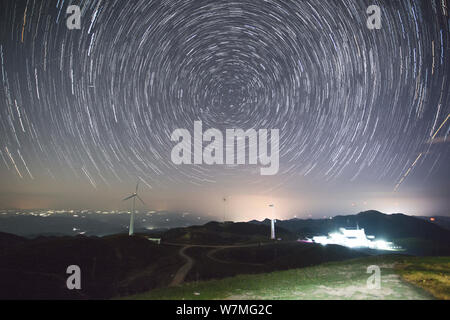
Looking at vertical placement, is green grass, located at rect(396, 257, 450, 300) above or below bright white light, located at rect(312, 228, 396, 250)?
above

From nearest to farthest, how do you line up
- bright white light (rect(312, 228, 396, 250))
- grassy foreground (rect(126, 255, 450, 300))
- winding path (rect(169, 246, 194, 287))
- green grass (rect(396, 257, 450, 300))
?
green grass (rect(396, 257, 450, 300))
grassy foreground (rect(126, 255, 450, 300))
winding path (rect(169, 246, 194, 287))
bright white light (rect(312, 228, 396, 250))

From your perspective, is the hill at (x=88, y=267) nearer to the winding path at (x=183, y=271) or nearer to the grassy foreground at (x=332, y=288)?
the winding path at (x=183, y=271)

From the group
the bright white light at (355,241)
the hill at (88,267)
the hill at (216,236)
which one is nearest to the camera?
the hill at (88,267)

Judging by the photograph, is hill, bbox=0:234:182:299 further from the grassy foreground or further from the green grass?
the green grass

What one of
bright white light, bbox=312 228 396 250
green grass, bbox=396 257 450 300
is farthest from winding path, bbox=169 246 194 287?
bright white light, bbox=312 228 396 250

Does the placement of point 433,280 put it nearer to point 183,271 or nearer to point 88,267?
point 183,271

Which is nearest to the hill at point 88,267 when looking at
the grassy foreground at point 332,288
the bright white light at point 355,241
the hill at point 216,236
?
the grassy foreground at point 332,288

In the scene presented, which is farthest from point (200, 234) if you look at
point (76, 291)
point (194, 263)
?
point (76, 291)

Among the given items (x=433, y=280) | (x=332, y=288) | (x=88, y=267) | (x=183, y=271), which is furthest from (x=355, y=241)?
(x=88, y=267)

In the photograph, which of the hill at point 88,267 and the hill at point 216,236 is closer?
the hill at point 88,267

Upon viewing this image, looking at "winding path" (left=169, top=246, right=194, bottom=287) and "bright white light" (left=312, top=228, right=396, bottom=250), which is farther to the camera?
"bright white light" (left=312, top=228, right=396, bottom=250)

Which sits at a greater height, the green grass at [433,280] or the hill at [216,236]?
the green grass at [433,280]
